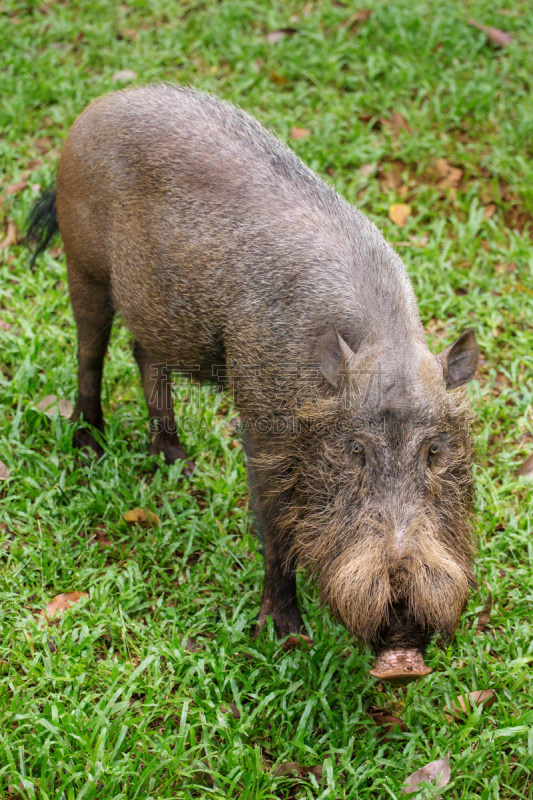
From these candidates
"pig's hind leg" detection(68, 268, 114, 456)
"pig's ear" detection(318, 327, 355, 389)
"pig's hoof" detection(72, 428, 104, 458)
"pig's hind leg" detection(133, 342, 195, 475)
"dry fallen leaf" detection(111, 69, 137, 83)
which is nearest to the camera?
"pig's ear" detection(318, 327, 355, 389)

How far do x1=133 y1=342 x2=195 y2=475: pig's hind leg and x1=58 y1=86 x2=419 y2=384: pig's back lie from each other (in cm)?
38

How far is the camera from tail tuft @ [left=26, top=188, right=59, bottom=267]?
4566 millimetres

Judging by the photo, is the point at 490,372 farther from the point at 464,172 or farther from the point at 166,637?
the point at 166,637

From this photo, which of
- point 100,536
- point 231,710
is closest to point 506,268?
point 100,536

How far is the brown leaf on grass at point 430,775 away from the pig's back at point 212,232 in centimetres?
168

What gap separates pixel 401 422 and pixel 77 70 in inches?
205

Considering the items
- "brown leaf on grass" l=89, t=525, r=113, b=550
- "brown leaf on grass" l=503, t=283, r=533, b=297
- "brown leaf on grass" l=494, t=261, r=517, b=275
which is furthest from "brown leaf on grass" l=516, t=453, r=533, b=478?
"brown leaf on grass" l=89, t=525, r=113, b=550

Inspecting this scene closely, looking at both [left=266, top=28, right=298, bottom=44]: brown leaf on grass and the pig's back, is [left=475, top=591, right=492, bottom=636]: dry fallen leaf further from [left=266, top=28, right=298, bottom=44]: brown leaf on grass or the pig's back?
[left=266, top=28, right=298, bottom=44]: brown leaf on grass

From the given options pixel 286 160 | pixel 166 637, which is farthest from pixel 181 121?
pixel 166 637

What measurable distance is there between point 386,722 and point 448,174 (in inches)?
168

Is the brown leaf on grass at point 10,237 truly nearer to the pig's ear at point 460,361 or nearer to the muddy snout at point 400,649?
the pig's ear at point 460,361

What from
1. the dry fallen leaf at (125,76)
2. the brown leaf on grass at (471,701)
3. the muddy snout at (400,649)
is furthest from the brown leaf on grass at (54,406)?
the dry fallen leaf at (125,76)

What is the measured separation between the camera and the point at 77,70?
6621 millimetres

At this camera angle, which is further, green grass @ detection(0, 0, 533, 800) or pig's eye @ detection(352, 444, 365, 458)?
green grass @ detection(0, 0, 533, 800)
